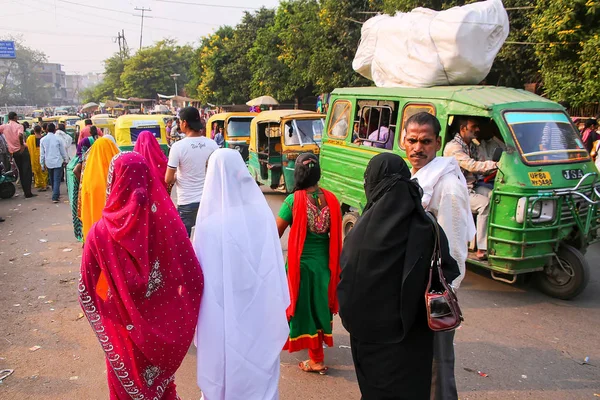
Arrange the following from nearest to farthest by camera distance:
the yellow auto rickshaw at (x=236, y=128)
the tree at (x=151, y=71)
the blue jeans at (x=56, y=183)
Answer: the blue jeans at (x=56, y=183)
the yellow auto rickshaw at (x=236, y=128)
the tree at (x=151, y=71)

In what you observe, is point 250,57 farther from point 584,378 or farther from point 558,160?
point 584,378

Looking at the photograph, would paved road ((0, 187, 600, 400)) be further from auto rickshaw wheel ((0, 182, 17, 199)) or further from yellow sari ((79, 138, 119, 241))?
auto rickshaw wheel ((0, 182, 17, 199))

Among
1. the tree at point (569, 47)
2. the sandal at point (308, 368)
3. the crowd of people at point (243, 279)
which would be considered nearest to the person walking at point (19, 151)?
the sandal at point (308, 368)

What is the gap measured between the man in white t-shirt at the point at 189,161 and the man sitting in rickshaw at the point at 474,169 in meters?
2.62

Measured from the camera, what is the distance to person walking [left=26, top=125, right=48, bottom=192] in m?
12.7

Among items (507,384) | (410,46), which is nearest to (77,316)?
(507,384)

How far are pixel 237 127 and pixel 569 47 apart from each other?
887 cm

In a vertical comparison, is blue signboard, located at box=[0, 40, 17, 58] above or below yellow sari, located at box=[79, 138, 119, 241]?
above

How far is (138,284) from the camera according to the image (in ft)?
7.58

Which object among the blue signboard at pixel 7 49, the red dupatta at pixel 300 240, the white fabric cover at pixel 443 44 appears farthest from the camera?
the blue signboard at pixel 7 49

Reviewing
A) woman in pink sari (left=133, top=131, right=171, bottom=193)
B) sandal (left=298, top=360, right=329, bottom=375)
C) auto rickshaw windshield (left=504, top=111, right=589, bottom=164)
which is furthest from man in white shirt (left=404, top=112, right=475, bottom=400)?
woman in pink sari (left=133, top=131, right=171, bottom=193)

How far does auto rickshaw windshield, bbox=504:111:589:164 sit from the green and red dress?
257 cm

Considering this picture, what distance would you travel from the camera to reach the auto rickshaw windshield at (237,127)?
1441 centimetres

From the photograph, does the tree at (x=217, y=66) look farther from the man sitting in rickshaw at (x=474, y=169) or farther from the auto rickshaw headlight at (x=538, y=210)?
the auto rickshaw headlight at (x=538, y=210)
